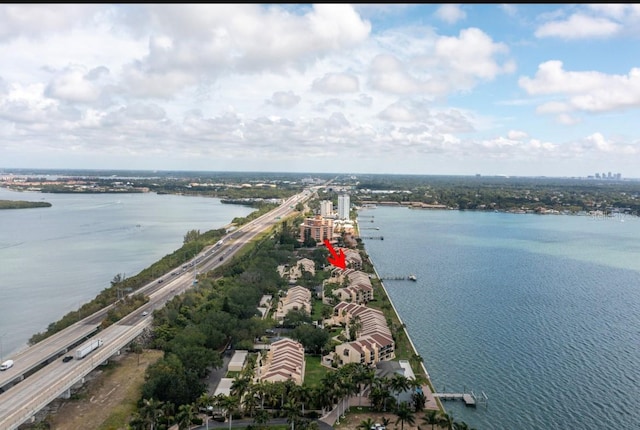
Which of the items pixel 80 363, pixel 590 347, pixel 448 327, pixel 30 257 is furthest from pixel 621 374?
pixel 30 257

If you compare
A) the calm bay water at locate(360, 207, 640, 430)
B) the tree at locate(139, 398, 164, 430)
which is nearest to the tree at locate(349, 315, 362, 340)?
the calm bay water at locate(360, 207, 640, 430)

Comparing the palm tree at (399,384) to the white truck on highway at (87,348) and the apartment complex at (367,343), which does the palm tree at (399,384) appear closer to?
the apartment complex at (367,343)

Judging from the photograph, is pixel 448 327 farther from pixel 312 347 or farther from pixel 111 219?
pixel 111 219

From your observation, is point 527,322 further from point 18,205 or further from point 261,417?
point 18,205

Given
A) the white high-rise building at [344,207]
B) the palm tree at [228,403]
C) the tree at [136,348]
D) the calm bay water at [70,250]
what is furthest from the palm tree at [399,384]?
the white high-rise building at [344,207]

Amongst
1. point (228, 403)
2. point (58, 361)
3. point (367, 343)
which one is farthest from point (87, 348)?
point (367, 343)

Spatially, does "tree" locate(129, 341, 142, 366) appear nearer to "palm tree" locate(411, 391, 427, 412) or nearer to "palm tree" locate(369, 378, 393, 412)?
"palm tree" locate(369, 378, 393, 412)
